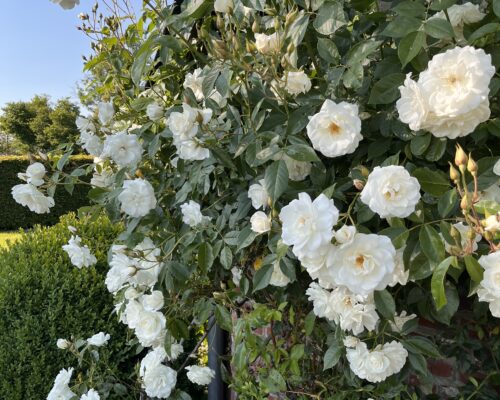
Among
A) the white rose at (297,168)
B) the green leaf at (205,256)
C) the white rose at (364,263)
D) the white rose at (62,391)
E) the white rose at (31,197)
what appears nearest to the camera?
the white rose at (364,263)

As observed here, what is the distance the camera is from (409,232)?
3.10 ft

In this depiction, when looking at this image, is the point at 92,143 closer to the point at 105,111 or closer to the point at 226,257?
the point at 105,111

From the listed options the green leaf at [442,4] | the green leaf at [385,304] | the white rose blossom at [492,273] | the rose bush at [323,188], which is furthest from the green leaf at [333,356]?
the green leaf at [442,4]

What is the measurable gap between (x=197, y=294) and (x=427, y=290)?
754mm

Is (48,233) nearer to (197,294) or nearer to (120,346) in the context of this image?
(120,346)

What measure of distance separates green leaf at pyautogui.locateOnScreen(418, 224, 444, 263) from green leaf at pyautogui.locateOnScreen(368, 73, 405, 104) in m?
0.30

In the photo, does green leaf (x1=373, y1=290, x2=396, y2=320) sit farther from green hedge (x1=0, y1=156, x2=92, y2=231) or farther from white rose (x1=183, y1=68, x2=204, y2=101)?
green hedge (x1=0, y1=156, x2=92, y2=231)

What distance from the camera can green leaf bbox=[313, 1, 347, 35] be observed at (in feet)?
3.24

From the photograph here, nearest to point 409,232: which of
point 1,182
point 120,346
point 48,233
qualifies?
point 120,346

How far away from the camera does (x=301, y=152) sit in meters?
1.00

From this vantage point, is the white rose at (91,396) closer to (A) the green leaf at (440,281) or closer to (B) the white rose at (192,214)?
(B) the white rose at (192,214)

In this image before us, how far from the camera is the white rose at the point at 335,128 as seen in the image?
0.96 metres

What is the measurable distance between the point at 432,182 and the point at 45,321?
A: 214 centimetres

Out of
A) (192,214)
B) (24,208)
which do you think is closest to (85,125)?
(192,214)
